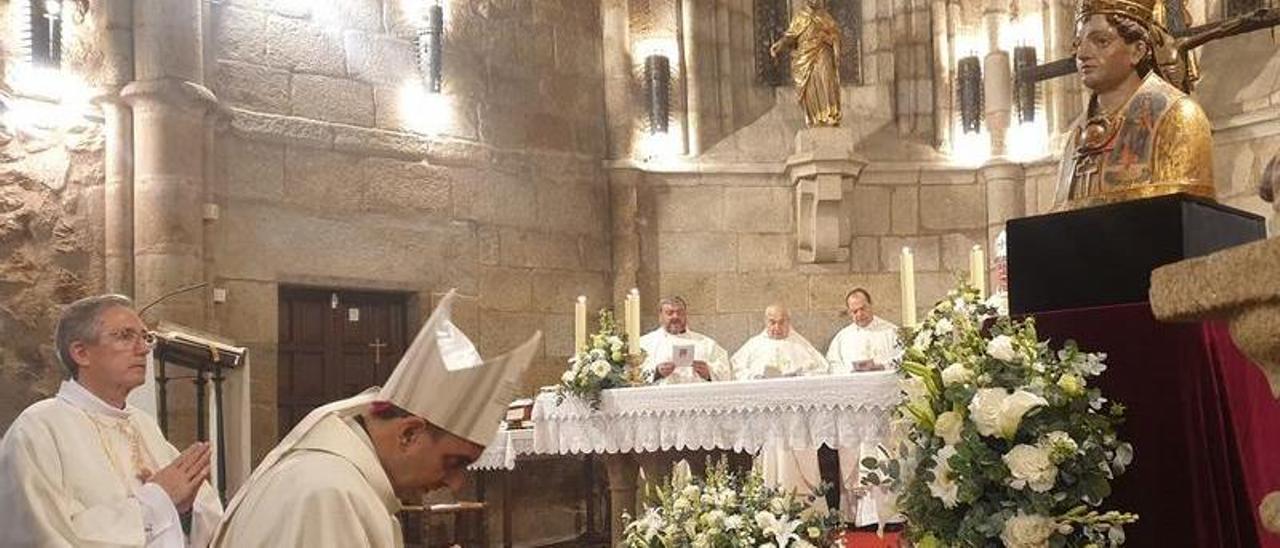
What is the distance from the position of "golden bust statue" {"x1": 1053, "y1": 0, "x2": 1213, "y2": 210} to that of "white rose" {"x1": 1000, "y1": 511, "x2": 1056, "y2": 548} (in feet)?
4.07

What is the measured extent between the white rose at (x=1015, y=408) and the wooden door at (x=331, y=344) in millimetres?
6973

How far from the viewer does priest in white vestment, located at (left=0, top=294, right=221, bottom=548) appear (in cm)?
407

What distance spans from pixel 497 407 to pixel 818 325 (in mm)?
10025

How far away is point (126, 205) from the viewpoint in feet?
29.3

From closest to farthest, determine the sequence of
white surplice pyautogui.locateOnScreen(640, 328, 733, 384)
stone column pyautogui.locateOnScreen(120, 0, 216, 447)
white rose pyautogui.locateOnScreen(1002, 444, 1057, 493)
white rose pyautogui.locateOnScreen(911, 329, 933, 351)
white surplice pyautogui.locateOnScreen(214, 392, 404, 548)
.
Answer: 1. white surplice pyautogui.locateOnScreen(214, 392, 404, 548)
2. white rose pyautogui.locateOnScreen(1002, 444, 1057, 493)
3. white rose pyautogui.locateOnScreen(911, 329, 933, 351)
4. stone column pyautogui.locateOnScreen(120, 0, 216, 447)
5. white surplice pyautogui.locateOnScreen(640, 328, 733, 384)

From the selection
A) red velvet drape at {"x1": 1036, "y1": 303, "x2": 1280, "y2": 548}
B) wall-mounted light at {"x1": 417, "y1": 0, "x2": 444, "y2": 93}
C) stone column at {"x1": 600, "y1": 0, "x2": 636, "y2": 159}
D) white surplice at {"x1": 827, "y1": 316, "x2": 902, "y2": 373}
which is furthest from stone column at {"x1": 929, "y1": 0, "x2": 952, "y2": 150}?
red velvet drape at {"x1": 1036, "y1": 303, "x2": 1280, "y2": 548}

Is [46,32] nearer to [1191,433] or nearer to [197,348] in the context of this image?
[197,348]

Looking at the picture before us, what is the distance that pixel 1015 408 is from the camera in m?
4.03

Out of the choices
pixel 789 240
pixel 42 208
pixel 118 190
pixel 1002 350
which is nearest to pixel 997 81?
pixel 789 240

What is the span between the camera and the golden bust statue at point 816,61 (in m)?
11.9

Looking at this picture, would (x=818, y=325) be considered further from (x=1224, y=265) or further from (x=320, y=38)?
(x=1224, y=265)

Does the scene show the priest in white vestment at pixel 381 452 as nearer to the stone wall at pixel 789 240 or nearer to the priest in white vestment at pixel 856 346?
the priest in white vestment at pixel 856 346

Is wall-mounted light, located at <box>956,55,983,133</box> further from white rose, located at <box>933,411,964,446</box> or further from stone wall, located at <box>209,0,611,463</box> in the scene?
white rose, located at <box>933,411,964,446</box>

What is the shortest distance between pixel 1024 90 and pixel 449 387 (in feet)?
34.8
